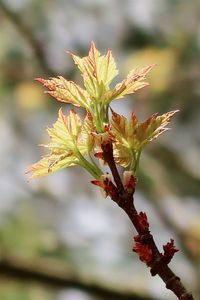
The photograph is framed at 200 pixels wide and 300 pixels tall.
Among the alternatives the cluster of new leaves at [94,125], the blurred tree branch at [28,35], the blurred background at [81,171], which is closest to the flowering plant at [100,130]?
the cluster of new leaves at [94,125]

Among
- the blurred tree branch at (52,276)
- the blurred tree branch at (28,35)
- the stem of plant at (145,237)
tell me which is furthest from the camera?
the blurred tree branch at (28,35)

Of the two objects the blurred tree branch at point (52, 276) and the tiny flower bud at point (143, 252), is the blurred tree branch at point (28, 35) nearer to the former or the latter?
the blurred tree branch at point (52, 276)

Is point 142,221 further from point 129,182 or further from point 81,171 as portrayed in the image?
point 81,171

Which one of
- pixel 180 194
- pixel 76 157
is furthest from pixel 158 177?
pixel 76 157

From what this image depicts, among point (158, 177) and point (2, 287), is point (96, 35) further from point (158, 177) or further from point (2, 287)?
point (2, 287)

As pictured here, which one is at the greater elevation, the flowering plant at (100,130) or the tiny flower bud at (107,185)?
the flowering plant at (100,130)

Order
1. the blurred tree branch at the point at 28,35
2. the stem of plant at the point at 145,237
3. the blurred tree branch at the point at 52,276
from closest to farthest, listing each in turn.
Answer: the stem of plant at the point at 145,237
the blurred tree branch at the point at 52,276
the blurred tree branch at the point at 28,35
